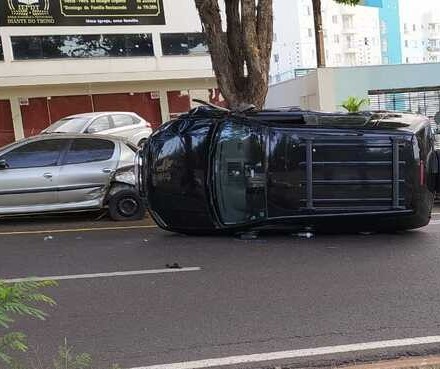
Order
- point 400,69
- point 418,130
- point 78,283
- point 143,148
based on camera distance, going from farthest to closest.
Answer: point 400,69 < point 143,148 < point 418,130 < point 78,283

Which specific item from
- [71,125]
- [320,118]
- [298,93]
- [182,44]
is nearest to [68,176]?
[320,118]

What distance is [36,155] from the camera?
407 inches

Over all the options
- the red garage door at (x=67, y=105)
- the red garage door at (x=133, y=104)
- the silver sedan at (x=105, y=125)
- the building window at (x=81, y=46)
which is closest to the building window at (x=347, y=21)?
the red garage door at (x=133, y=104)

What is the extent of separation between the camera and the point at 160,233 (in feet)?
30.2

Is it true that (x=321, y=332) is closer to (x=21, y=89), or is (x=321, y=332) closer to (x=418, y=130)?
(x=418, y=130)

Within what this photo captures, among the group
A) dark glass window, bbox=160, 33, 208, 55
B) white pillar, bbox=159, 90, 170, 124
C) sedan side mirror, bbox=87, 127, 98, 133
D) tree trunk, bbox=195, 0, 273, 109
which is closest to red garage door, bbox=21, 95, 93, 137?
white pillar, bbox=159, 90, 170, 124

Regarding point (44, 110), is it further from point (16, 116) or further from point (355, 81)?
point (355, 81)

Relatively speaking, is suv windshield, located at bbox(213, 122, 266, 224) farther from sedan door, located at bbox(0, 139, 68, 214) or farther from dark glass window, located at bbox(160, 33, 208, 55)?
dark glass window, located at bbox(160, 33, 208, 55)

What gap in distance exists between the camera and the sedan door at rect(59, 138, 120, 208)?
10.2m

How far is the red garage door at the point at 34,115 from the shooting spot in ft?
85.5

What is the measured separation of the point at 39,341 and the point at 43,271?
2.27 metres

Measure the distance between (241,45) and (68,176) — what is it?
164 inches

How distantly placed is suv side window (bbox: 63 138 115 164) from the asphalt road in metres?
1.69

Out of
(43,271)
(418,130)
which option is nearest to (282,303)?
(43,271)
